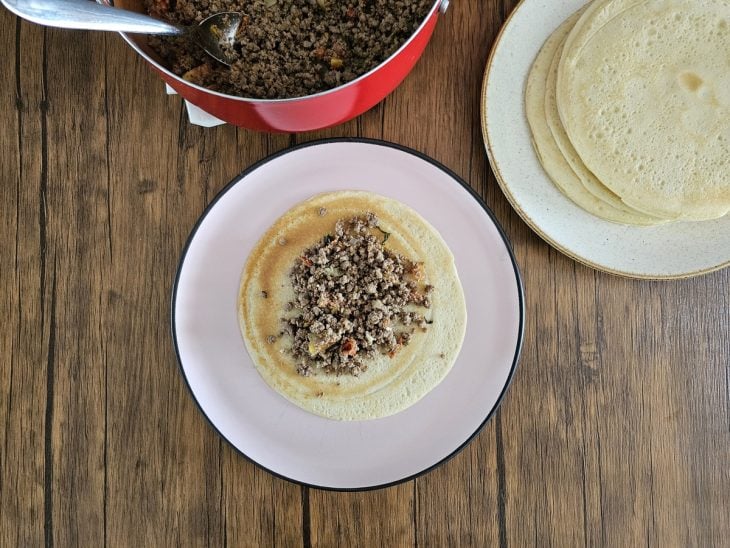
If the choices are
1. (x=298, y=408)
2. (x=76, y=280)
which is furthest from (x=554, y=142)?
(x=76, y=280)

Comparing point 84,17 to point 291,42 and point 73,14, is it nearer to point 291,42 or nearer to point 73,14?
point 73,14

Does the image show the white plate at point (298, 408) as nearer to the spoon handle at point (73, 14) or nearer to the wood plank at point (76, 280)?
the wood plank at point (76, 280)

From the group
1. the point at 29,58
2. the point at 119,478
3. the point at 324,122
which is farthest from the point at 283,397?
the point at 29,58

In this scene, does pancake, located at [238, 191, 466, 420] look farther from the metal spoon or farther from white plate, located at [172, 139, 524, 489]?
the metal spoon

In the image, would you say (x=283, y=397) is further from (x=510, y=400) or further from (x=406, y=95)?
(x=406, y=95)

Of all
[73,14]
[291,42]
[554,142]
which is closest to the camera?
[73,14]

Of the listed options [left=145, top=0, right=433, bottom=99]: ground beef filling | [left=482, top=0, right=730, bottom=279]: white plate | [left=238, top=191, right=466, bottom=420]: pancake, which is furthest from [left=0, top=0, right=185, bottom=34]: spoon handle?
[left=482, top=0, right=730, bottom=279]: white plate

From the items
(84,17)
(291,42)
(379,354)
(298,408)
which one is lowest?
(298,408)
